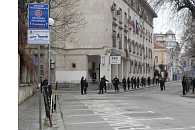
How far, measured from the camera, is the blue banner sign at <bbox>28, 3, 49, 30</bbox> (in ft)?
42.8

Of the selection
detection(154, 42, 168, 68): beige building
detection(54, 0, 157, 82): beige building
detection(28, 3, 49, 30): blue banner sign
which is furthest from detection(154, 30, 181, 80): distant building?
detection(28, 3, 49, 30): blue banner sign

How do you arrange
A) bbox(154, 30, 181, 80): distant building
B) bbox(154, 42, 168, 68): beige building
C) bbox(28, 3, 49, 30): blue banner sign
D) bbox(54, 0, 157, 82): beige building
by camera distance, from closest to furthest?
bbox(28, 3, 49, 30): blue banner sign < bbox(54, 0, 157, 82): beige building < bbox(154, 42, 168, 68): beige building < bbox(154, 30, 181, 80): distant building

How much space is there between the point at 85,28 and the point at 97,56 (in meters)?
3.70

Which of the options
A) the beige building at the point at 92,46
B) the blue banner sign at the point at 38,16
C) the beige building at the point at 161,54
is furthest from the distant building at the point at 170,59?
the blue banner sign at the point at 38,16

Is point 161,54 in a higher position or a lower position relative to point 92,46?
higher

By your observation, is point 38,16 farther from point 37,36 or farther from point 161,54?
point 161,54

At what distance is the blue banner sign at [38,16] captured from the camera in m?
13.0

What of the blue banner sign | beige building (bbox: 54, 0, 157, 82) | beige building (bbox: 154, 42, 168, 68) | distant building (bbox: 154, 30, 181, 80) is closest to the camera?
the blue banner sign

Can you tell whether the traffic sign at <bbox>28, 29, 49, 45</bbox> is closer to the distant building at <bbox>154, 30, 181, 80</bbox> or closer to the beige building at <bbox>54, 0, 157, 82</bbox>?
the beige building at <bbox>54, 0, 157, 82</bbox>

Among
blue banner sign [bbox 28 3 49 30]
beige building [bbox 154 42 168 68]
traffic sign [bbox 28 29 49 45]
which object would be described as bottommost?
traffic sign [bbox 28 29 49 45]

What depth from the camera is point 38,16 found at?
13164mm

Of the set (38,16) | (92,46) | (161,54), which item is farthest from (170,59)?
(38,16)
